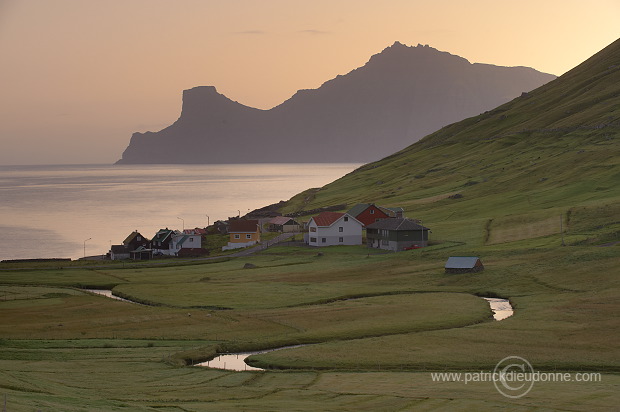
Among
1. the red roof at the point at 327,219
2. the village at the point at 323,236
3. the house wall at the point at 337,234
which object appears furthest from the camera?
the house wall at the point at 337,234

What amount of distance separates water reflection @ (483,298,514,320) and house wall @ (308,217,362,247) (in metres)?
56.4

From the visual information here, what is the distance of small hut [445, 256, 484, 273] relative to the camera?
98.2m

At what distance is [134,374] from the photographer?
52656 millimetres

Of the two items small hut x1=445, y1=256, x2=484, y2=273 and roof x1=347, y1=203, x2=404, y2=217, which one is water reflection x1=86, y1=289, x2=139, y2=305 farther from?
roof x1=347, y1=203, x2=404, y2=217

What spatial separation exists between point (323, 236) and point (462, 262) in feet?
145

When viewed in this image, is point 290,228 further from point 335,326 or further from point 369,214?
point 335,326

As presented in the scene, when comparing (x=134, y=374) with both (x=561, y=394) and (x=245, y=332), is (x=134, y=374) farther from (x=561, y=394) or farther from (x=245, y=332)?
(x=561, y=394)

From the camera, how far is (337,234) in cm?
14138

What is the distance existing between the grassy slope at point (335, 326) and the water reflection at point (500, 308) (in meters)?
1.15

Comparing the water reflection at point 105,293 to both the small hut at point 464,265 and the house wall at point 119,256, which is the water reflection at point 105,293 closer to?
the house wall at point 119,256

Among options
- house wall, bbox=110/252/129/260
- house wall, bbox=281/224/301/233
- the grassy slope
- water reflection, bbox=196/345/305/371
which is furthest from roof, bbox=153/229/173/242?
water reflection, bbox=196/345/305/371

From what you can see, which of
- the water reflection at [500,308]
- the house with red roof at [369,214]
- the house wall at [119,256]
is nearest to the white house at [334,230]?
the house with red roof at [369,214]

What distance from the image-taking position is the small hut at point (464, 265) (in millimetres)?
98188

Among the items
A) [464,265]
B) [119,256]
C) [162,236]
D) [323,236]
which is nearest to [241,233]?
[162,236]
